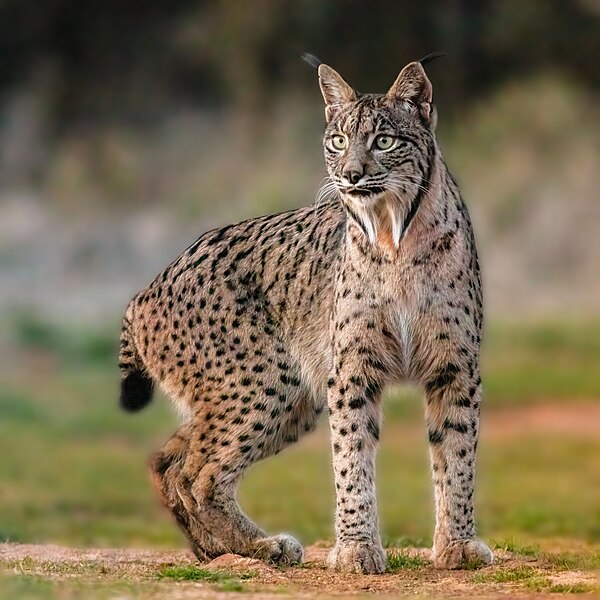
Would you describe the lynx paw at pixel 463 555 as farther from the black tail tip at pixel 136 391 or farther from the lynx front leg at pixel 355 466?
the black tail tip at pixel 136 391

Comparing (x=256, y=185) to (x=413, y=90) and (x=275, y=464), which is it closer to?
(x=275, y=464)

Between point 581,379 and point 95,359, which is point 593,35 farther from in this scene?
point 95,359

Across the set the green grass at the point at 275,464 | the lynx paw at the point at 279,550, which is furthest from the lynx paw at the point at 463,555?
the green grass at the point at 275,464

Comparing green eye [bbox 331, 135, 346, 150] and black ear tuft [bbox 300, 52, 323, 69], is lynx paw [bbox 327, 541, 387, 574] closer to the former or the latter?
green eye [bbox 331, 135, 346, 150]

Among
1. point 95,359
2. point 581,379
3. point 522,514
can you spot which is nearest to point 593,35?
point 581,379

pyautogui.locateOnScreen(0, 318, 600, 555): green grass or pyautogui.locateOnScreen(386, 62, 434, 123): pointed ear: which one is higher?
pyautogui.locateOnScreen(386, 62, 434, 123): pointed ear

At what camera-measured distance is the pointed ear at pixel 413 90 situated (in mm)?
8117

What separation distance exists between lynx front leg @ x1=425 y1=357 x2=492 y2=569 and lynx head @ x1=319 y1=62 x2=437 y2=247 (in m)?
0.82

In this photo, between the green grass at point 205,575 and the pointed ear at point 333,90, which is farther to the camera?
the pointed ear at point 333,90

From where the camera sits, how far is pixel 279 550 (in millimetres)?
8539

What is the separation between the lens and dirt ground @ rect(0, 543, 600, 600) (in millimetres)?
7223

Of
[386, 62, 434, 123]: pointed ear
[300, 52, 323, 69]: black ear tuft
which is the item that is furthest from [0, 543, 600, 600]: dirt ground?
[300, 52, 323, 69]: black ear tuft

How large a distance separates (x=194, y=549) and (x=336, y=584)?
140 centimetres

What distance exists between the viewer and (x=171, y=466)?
29.9 ft
